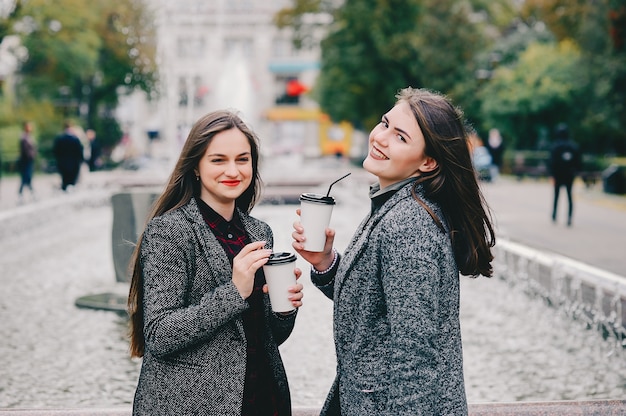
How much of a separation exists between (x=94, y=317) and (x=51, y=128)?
95.1ft

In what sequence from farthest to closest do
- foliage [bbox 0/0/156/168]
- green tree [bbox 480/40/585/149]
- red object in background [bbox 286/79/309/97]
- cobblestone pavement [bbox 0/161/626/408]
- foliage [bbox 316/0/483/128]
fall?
red object in background [bbox 286/79/309/97] < green tree [bbox 480/40/585/149] < foliage [bbox 316/0/483/128] < foliage [bbox 0/0/156/168] < cobblestone pavement [bbox 0/161/626/408]

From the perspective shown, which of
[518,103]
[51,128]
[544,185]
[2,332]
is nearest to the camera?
[2,332]

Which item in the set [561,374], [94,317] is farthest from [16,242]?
[561,374]

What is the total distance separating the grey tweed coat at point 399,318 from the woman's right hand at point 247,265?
0.25 m

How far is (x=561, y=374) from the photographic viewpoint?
5.91 meters

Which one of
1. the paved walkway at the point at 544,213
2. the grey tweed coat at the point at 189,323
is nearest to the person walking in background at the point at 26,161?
the paved walkway at the point at 544,213

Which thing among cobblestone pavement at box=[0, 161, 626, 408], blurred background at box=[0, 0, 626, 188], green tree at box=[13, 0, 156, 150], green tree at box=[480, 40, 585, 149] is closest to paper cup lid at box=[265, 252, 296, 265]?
cobblestone pavement at box=[0, 161, 626, 408]

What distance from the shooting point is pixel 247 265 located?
231 cm

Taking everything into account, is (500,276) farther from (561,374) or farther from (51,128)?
(51,128)

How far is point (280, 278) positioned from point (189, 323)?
0.29m

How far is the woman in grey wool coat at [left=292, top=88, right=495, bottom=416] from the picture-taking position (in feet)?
7.23

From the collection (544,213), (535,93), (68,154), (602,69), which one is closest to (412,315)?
(544,213)

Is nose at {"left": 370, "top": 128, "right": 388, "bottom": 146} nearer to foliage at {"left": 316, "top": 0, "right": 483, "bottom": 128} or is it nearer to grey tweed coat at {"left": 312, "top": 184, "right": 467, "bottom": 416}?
grey tweed coat at {"left": 312, "top": 184, "right": 467, "bottom": 416}

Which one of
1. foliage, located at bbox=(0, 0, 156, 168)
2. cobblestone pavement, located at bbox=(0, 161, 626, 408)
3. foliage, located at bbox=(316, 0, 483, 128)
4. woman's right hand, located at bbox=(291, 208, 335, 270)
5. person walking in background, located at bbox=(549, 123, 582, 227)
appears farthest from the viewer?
foliage, located at bbox=(316, 0, 483, 128)
